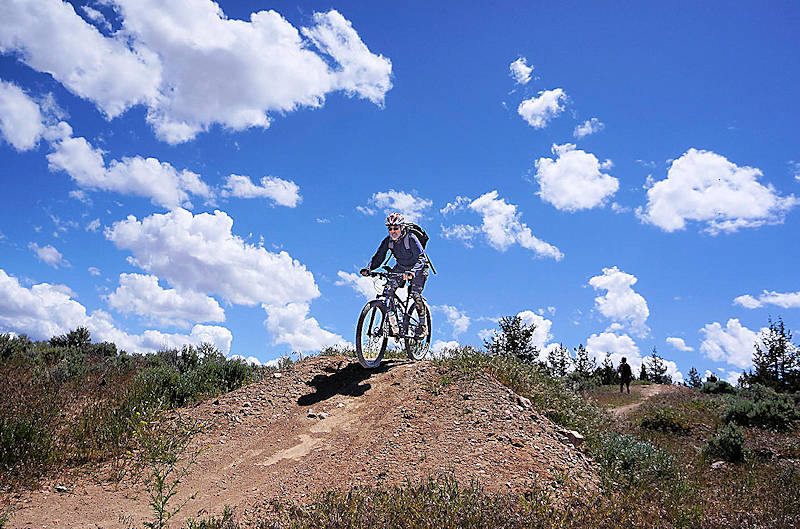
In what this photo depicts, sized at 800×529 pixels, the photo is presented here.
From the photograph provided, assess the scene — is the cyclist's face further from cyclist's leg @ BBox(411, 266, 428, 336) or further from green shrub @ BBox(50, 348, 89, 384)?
green shrub @ BBox(50, 348, 89, 384)

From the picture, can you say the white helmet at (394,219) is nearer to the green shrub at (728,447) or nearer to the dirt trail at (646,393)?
the green shrub at (728,447)

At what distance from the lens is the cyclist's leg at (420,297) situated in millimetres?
12641

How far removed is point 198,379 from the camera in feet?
40.1

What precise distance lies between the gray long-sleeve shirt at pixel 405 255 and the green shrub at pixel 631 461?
18.4ft

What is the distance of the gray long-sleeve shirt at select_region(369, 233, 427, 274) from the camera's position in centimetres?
1255

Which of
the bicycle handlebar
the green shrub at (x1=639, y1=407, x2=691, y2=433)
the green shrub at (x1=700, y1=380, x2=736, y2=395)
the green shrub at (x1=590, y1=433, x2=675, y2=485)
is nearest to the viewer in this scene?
the green shrub at (x1=590, y1=433, x2=675, y2=485)

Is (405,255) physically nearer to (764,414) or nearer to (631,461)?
(631,461)

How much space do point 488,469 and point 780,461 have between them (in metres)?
9.17

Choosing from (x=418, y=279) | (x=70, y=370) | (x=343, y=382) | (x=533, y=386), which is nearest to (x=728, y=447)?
(x=533, y=386)

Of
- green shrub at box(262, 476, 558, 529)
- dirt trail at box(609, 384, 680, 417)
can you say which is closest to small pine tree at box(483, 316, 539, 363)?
dirt trail at box(609, 384, 680, 417)

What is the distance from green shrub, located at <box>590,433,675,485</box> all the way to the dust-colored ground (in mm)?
338

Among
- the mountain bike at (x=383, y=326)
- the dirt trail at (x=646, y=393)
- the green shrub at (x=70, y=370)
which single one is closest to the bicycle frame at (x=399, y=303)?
the mountain bike at (x=383, y=326)

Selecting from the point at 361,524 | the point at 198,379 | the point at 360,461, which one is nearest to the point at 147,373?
the point at 198,379

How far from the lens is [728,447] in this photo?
485 inches
